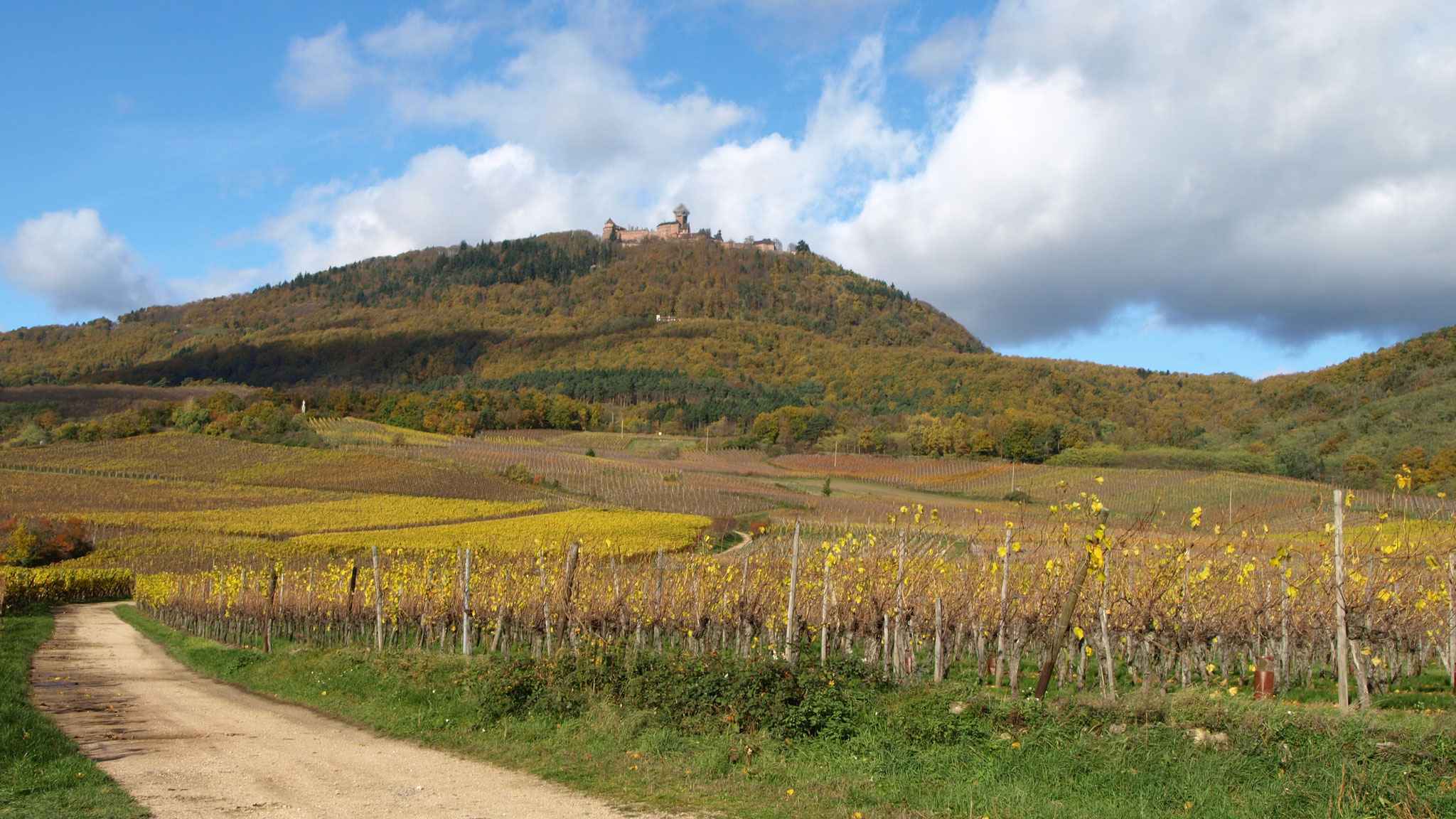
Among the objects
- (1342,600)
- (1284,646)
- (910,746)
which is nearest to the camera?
(1342,600)


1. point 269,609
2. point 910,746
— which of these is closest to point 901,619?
point 910,746

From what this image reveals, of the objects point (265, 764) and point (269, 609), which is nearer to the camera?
point (265, 764)

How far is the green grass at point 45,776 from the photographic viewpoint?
7.39 metres

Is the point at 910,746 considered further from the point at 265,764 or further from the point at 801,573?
the point at 801,573

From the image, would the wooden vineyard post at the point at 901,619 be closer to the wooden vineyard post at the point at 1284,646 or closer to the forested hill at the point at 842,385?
the wooden vineyard post at the point at 1284,646

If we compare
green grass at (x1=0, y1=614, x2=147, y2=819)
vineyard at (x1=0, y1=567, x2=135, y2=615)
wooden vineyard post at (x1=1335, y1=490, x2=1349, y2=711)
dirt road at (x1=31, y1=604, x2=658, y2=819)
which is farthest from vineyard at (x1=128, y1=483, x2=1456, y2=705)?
vineyard at (x1=0, y1=567, x2=135, y2=615)

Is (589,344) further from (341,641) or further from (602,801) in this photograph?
(602,801)

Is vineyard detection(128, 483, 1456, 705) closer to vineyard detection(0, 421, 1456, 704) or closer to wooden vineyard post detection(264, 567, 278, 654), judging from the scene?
vineyard detection(0, 421, 1456, 704)

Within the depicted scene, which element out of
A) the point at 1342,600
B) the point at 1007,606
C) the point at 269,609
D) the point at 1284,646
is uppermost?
the point at 1342,600

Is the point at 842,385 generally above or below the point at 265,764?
above

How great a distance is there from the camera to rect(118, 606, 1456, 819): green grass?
630 centimetres

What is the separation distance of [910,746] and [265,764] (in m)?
6.68

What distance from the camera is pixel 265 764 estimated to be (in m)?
9.44

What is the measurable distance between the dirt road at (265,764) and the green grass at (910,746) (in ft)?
1.96
